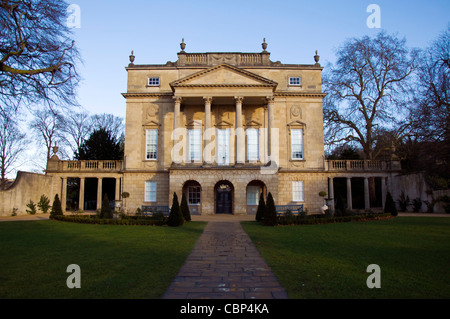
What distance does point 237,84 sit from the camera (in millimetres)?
29750

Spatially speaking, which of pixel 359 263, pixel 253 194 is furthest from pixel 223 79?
pixel 359 263

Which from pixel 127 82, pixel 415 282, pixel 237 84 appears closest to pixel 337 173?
pixel 237 84

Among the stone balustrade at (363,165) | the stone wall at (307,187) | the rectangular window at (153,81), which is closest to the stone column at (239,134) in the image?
the stone wall at (307,187)

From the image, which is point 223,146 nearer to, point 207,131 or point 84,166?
point 207,131

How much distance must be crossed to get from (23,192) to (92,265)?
25561 millimetres

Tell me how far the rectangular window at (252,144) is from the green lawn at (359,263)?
63.1ft

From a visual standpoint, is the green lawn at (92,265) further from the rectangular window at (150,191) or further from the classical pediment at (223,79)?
the classical pediment at (223,79)

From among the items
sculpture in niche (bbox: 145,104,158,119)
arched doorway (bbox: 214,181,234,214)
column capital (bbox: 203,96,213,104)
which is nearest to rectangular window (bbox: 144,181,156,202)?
arched doorway (bbox: 214,181,234,214)

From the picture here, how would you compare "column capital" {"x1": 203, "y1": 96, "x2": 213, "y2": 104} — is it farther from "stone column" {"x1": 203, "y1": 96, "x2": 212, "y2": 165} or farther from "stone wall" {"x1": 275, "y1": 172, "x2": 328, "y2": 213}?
"stone wall" {"x1": 275, "y1": 172, "x2": 328, "y2": 213}

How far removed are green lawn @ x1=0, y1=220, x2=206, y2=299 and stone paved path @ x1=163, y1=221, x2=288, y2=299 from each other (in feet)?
0.98

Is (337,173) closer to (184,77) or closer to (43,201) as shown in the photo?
(184,77)

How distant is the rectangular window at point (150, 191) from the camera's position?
31.8 m

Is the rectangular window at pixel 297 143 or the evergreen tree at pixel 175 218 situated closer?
the evergreen tree at pixel 175 218
